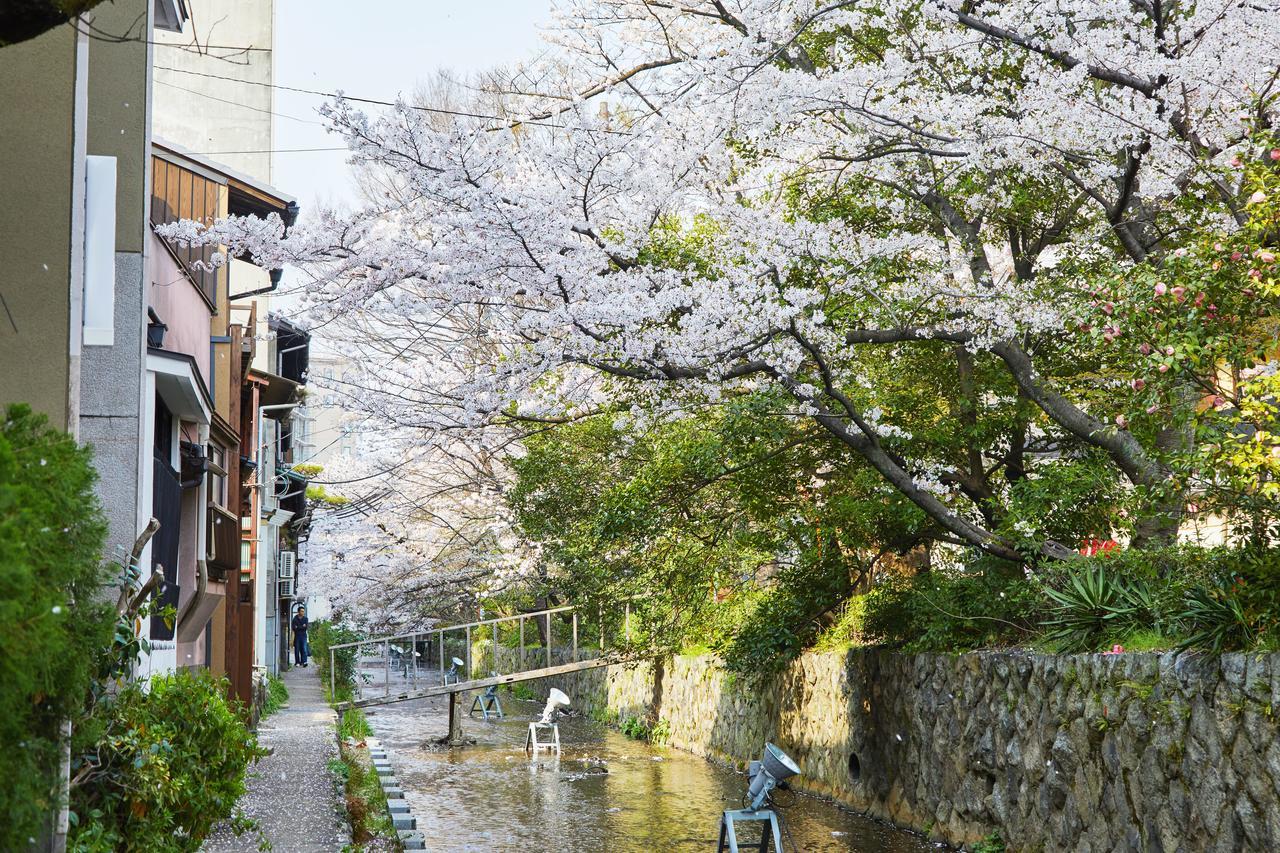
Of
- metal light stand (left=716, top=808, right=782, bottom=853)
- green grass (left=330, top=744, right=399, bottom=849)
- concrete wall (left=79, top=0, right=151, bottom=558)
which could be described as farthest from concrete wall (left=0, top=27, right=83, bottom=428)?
metal light stand (left=716, top=808, right=782, bottom=853)

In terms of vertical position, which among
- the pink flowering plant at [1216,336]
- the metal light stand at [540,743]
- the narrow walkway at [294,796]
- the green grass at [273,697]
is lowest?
the metal light stand at [540,743]

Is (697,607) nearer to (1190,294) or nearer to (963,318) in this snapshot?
(963,318)

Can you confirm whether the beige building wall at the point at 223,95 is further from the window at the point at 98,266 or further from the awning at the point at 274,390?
the window at the point at 98,266

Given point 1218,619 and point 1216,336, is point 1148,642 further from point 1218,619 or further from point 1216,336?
point 1216,336

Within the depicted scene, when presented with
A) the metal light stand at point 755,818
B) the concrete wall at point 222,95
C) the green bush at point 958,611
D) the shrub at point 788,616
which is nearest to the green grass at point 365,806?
the metal light stand at point 755,818

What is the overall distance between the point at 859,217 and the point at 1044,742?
5.82m

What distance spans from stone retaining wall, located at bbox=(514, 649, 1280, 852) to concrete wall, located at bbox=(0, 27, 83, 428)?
266 inches

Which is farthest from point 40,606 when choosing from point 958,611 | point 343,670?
point 343,670

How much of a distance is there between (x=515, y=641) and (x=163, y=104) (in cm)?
1777

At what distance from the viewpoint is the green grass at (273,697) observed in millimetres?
21359

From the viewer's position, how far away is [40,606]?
310 cm

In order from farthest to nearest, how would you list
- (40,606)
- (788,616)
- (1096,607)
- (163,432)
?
(788,616) < (163,432) < (1096,607) < (40,606)

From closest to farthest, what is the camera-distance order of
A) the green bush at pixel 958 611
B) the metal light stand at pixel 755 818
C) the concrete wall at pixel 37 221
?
1. the concrete wall at pixel 37 221
2. the metal light stand at pixel 755 818
3. the green bush at pixel 958 611

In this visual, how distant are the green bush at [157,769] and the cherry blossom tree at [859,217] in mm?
4428
